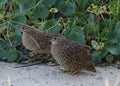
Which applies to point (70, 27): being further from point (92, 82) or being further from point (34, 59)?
point (92, 82)

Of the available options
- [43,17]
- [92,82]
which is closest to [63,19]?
[43,17]

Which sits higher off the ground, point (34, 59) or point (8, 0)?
point (8, 0)

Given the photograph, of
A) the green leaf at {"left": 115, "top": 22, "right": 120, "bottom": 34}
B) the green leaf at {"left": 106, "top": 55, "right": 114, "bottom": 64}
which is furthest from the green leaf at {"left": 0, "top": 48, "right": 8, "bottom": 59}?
the green leaf at {"left": 115, "top": 22, "right": 120, "bottom": 34}

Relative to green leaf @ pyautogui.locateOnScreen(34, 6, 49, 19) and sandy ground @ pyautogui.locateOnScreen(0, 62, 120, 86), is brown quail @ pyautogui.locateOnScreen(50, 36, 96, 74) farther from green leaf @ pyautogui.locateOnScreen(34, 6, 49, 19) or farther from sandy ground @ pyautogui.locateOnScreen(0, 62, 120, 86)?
green leaf @ pyautogui.locateOnScreen(34, 6, 49, 19)

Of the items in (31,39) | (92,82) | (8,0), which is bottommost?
(92,82)

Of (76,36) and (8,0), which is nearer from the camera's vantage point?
(76,36)

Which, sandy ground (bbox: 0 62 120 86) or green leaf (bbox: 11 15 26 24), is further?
green leaf (bbox: 11 15 26 24)

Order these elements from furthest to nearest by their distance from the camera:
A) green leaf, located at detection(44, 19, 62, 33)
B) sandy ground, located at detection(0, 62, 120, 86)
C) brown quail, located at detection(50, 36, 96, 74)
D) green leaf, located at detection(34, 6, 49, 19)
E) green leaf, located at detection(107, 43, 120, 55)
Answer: green leaf, located at detection(34, 6, 49, 19) < green leaf, located at detection(44, 19, 62, 33) < green leaf, located at detection(107, 43, 120, 55) < brown quail, located at detection(50, 36, 96, 74) < sandy ground, located at detection(0, 62, 120, 86)
